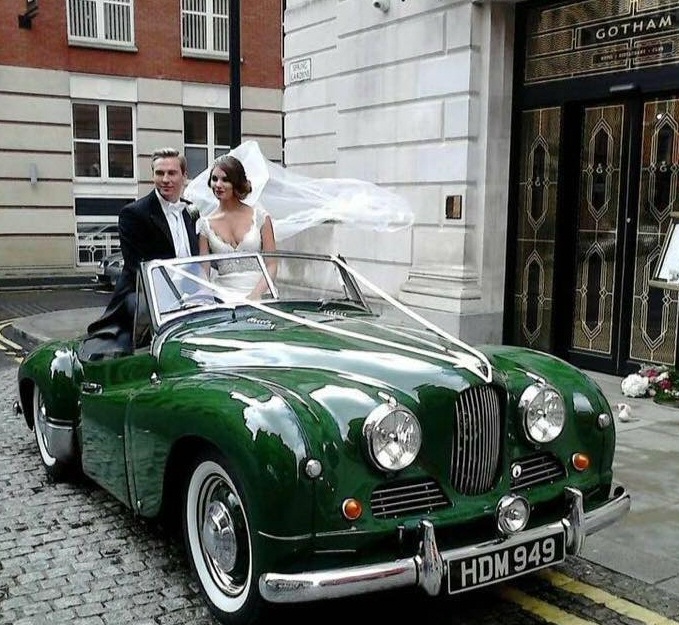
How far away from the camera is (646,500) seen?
4.95m

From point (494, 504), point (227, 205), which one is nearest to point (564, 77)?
point (227, 205)

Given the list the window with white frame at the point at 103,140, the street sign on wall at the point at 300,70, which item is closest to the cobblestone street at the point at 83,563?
the street sign on wall at the point at 300,70

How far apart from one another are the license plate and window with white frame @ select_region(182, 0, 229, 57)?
2159cm

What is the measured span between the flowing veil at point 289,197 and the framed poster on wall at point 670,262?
2.94m

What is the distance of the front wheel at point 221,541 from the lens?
330 centimetres

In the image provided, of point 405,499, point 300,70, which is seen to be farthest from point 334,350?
point 300,70

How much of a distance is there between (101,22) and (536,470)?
2136 centimetres

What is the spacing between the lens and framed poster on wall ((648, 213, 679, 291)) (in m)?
7.01

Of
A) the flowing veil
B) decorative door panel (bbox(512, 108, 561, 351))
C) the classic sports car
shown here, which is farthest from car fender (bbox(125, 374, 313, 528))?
decorative door panel (bbox(512, 108, 561, 351))

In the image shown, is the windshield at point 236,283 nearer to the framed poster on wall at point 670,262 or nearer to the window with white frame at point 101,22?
the framed poster on wall at point 670,262

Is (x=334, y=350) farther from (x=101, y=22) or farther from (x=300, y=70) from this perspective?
(x=101, y=22)

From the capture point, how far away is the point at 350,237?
11.5 meters

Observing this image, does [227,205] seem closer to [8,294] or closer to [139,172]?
[8,294]

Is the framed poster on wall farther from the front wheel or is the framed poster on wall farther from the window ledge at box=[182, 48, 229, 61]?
the window ledge at box=[182, 48, 229, 61]
